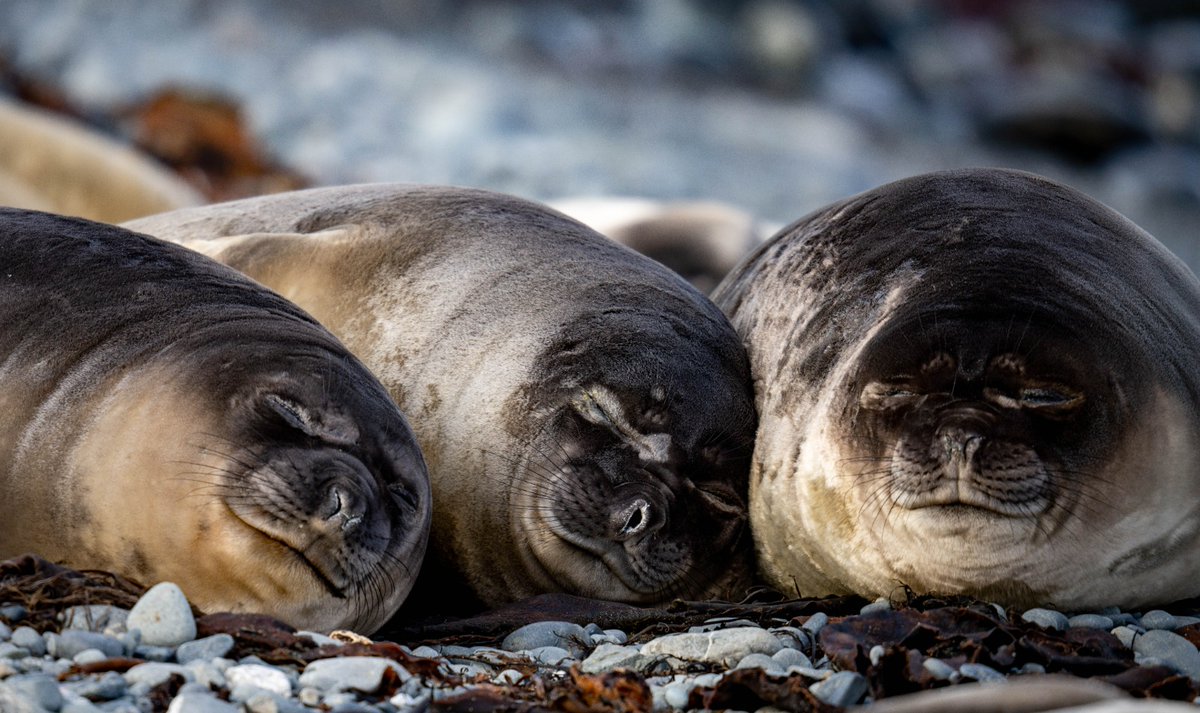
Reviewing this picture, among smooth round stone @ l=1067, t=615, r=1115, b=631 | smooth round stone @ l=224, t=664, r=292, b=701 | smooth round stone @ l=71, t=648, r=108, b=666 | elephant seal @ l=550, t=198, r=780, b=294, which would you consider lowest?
smooth round stone @ l=224, t=664, r=292, b=701

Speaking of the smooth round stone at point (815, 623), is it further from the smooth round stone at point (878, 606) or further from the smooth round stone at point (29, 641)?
the smooth round stone at point (29, 641)

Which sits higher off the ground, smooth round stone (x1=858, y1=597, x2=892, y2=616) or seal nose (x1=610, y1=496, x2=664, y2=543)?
seal nose (x1=610, y1=496, x2=664, y2=543)

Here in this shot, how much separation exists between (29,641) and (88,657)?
0.48ft

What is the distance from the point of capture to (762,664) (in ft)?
9.65

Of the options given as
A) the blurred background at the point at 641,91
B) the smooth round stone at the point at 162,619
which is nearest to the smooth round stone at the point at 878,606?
the smooth round stone at the point at 162,619

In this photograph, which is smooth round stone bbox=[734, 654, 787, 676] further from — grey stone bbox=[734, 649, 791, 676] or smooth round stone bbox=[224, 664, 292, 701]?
smooth round stone bbox=[224, 664, 292, 701]

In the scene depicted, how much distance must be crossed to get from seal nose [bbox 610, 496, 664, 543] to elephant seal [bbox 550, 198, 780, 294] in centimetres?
438

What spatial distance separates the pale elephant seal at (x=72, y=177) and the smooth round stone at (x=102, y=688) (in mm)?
6096

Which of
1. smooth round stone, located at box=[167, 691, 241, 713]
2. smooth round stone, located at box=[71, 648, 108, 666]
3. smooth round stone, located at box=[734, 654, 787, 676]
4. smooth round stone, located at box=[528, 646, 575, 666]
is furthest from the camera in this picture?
smooth round stone, located at box=[528, 646, 575, 666]

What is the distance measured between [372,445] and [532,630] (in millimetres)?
543

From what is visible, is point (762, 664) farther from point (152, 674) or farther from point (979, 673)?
point (152, 674)

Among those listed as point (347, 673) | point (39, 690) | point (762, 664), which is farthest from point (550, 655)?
point (39, 690)

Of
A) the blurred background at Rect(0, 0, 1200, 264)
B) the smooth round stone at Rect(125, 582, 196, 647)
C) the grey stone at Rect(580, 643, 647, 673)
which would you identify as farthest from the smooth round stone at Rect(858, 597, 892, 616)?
the blurred background at Rect(0, 0, 1200, 264)

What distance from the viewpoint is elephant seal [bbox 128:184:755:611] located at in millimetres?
3730
